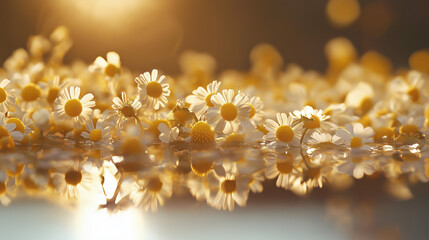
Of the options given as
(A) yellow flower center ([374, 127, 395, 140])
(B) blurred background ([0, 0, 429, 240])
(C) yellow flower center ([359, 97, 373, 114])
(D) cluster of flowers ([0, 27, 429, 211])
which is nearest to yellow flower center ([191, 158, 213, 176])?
(D) cluster of flowers ([0, 27, 429, 211])

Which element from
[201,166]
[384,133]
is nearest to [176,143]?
[201,166]

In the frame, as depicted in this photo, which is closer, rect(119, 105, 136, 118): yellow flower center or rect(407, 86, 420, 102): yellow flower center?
rect(119, 105, 136, 118): yellow flower center

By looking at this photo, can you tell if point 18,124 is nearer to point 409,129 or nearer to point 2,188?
point 2,188

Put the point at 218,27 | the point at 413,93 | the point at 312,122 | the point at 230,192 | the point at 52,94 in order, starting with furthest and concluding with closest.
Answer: the point at 218,27 → the point at 413,93 → the point at 52,94 → the point at 312,122 → the point at 230,192

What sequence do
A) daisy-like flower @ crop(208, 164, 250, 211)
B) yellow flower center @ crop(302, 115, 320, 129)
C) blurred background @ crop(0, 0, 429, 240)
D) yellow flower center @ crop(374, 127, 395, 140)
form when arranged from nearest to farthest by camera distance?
daisy-like flower @ crop(208, 164, 250, 211) → yellow flower center @ crop(302, 115, 320, 129) → yellow flower center @ crop(374, 127, 395, 140) → blurred background @ crop(0, 0, 429, 240)

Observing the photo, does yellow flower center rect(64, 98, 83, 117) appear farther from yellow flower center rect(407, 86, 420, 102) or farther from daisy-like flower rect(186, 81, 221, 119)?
yellow flower center rect(407, 86, 420, 102)

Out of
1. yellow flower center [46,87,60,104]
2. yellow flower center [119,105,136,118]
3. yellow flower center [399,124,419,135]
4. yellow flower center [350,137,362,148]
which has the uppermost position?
yellow flower center [46,87,60,104]

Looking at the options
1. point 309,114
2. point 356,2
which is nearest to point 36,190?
point 309,114

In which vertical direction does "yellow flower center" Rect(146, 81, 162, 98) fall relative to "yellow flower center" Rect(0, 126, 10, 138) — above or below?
above
